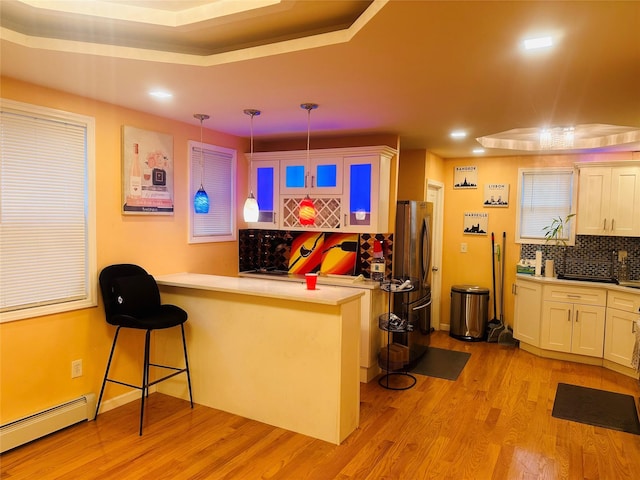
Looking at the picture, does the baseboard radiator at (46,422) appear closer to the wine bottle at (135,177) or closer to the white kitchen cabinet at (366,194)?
the wine bottle at (135,177)

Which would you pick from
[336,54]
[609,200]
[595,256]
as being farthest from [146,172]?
[595,256]

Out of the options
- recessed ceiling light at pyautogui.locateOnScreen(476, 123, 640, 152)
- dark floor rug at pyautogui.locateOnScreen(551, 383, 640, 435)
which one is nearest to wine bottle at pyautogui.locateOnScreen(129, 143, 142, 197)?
recessed ceiling light at pyautogui.locateOnScreen(476, 123, 640, 152)

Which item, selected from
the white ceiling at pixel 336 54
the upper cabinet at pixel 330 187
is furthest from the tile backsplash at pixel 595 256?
the upper cabinet at pixel 330 187

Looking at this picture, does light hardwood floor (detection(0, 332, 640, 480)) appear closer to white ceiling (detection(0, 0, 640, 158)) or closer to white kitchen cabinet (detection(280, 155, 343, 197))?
white kitchen cabinet (detection(280, 155, 343, 197))

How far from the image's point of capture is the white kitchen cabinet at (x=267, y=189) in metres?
4.57

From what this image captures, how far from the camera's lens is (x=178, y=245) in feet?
12.7

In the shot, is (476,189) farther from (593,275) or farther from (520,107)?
(520,107)

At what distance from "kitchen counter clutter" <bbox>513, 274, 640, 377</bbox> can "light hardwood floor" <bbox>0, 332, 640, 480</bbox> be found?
118 cm

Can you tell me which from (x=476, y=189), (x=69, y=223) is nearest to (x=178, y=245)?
(x=69, y=223)

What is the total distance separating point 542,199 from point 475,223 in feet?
2.75

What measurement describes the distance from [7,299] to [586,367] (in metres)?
5.22

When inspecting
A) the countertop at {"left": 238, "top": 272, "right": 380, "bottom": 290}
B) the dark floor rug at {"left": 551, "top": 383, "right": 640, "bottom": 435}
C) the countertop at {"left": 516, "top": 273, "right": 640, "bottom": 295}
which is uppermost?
the countertop at {"left": 238, "top": 272, "right": 380, "bottom": 290}

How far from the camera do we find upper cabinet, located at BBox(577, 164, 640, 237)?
4633 millimetres

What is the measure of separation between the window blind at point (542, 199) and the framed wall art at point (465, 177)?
0.57 m
